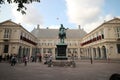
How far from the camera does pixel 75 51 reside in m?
62.4

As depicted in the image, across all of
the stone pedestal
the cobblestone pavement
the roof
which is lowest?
the cobblestone pavement

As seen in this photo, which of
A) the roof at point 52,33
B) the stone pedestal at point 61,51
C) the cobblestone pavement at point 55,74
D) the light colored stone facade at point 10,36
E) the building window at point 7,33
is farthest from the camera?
the roof at point 52,33

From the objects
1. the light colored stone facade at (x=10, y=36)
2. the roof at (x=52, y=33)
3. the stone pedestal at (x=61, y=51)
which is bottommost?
the stone pedestal at (x=61, y=51)

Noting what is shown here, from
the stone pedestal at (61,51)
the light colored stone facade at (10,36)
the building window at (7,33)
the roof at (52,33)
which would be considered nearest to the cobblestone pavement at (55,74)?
the stone pedestal at (61,51)

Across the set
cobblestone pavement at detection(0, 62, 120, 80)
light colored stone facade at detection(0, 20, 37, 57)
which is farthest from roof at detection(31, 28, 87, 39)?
cobblestone pavement at detection(0, 62, 120, 80)

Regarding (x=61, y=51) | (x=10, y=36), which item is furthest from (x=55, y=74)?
(x=10, y=36)

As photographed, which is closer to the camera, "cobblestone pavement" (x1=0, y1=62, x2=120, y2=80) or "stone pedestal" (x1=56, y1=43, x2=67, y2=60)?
"cobblestone pavement" (x1=0, y1=62, x2=120, y2=80)

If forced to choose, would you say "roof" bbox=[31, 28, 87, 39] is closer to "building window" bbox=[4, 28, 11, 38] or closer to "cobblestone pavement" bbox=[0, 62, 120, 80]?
"building window" bbox=[4, 28, 11, 38]

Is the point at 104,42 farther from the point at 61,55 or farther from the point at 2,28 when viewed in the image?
the point at 2,28

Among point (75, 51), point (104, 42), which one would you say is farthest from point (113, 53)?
point (75, 51)

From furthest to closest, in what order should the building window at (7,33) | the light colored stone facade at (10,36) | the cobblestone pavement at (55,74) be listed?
the building window at (7,33) → the light colored stone facade at (10,36) → the cobblestone pavement at (55,74)

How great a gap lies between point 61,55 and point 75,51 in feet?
149

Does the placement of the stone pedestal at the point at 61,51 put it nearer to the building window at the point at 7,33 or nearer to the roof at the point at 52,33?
the building window at the point at 7,33

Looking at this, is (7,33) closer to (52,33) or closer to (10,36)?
(10,36)
